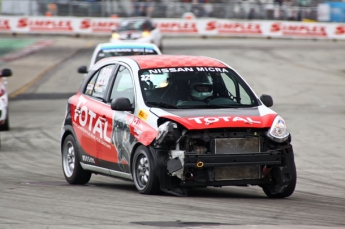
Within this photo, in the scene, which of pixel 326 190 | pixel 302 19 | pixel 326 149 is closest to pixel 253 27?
pixel 302 19

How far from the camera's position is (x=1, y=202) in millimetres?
8945

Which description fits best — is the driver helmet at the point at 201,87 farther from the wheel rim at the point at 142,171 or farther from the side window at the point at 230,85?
the wheel rim at the point at 142,171

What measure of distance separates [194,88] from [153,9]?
4289 cm

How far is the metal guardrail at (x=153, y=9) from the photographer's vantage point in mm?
50844

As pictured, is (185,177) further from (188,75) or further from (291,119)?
(291,119)

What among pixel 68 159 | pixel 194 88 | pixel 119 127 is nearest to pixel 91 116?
pixel 119 127

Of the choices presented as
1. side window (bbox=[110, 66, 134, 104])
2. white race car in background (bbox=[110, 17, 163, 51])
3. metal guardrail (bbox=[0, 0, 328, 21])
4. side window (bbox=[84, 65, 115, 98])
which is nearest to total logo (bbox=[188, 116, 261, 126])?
side window (bbox=[110, 66, 134, 104])

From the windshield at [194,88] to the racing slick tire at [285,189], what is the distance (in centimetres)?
98

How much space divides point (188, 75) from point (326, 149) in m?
5.39

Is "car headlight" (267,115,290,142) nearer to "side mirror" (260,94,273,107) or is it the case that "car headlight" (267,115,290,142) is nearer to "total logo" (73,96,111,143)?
"side mirror" (260,94,273,107)

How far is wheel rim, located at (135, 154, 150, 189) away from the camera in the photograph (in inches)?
365

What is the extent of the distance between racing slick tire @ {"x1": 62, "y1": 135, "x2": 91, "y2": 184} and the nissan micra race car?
0.09 ft

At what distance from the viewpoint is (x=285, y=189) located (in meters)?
9.31

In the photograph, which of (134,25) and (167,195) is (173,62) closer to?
(167,195)
